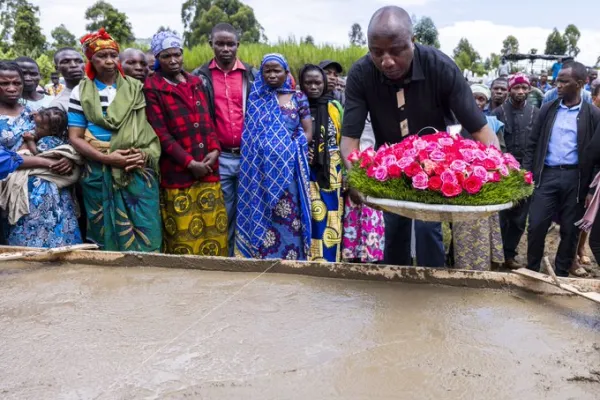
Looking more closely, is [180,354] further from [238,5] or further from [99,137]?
[238,5]

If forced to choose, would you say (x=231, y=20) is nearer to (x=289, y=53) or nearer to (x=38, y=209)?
(x=289, y=53)

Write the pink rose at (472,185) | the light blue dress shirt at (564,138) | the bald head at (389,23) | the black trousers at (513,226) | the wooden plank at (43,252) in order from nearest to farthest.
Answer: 1. the pink rose at (472,185)
2. the bald head at (389,23)
3. the wooden plank at (43,252)
4. the light blue dress shirt at (564,138)
5. the black trousers at (513,226)

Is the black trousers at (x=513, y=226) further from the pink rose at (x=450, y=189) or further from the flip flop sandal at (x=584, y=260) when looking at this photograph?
the pink rose at (x=450, y=189)

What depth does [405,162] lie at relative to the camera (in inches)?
86.3

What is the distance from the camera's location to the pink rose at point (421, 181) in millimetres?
2080

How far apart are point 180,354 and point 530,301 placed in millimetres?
1397

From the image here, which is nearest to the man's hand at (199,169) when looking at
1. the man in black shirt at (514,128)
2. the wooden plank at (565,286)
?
the wooden plank at (565,286)

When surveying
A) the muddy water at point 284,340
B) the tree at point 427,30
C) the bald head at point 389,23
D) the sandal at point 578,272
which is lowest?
the sandal at point 578,272

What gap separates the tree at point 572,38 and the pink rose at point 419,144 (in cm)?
5651

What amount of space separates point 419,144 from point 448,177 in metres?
0.28

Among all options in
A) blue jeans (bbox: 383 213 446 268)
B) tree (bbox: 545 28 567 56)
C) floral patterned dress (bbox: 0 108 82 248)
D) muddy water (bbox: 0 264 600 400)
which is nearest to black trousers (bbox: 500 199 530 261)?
blue jeans (bbox: 383 213 446 268)

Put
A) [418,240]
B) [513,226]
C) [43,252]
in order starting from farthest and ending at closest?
[513,226] < [418,240] < [43,252]

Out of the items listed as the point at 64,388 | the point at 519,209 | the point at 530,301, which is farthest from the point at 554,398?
the point at 519,209

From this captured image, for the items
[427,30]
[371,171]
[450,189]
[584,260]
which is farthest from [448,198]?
[427,30]
